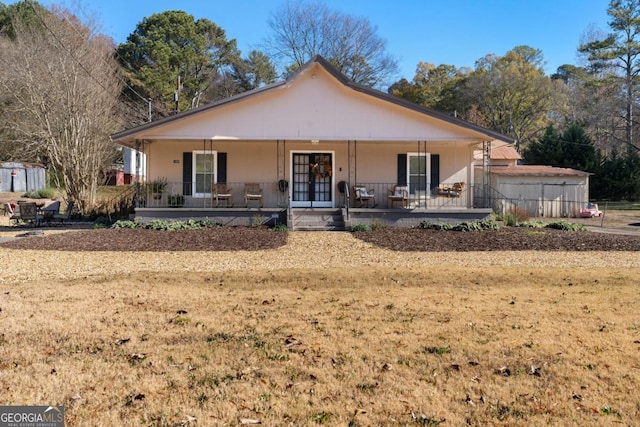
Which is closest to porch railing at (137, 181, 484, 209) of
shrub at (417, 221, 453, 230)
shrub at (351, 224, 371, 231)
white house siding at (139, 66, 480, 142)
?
shrub at (417, 221, 453, 230)

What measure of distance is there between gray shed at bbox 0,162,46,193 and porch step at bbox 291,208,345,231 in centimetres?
2079

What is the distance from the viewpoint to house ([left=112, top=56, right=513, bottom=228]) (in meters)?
15.9

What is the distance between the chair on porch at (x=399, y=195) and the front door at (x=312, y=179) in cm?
216

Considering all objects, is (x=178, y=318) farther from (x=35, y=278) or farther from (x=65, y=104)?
(x=65, y=104)

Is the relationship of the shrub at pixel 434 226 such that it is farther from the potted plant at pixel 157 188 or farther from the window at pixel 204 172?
the potted plant at pixel 157 188

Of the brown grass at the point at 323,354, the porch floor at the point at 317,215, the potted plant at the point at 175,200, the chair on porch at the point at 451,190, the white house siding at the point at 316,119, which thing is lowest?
the brown grass at the point at 323,354

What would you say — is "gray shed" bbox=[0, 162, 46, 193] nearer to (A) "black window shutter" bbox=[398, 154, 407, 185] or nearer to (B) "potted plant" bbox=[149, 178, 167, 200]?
(B) "potted plant" bbox=[149, 178, 167, 200]

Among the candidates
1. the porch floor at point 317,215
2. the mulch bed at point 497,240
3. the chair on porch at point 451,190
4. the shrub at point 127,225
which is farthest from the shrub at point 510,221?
the shrub at point 127,225

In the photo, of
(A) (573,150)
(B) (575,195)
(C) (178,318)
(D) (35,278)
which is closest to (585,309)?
(C) (178,318)

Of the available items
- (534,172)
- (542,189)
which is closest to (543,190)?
(542,189)

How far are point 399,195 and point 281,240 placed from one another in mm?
5609

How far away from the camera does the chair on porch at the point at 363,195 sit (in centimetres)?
1667

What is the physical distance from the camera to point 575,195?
24.3 metres

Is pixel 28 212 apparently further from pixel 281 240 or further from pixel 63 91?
pixel 281 240
